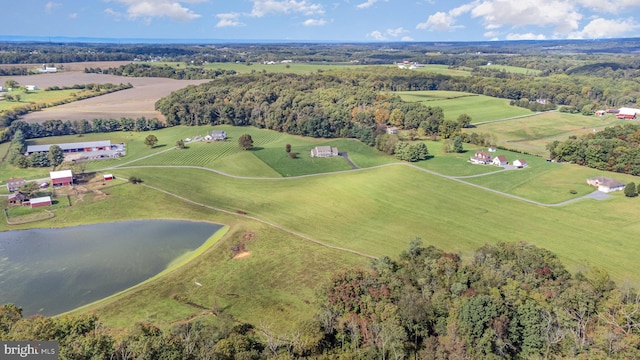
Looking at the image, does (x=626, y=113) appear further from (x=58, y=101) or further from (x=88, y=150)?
(x=58, y=101)

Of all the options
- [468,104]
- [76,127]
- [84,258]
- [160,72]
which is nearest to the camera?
[84,258]

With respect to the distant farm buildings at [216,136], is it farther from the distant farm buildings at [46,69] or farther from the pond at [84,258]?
→ the distant farm buildings at [46,69]

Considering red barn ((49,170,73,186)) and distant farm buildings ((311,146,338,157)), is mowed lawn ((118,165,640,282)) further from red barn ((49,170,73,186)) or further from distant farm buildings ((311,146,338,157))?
distant farm buildings ((311,146,338,157))

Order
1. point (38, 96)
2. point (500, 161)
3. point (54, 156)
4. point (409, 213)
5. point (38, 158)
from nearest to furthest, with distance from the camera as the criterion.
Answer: point (409, 213), point (38, 158), point (54, 156), point (500, 161), point (38, 96)

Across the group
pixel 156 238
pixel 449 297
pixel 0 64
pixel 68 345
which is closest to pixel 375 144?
pixel 156 238

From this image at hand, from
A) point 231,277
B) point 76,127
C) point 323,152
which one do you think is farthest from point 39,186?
point 323,152

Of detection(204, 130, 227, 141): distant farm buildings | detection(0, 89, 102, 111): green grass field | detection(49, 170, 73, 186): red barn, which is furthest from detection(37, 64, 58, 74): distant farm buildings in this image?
detection(49, 170, 73, 186): red barn

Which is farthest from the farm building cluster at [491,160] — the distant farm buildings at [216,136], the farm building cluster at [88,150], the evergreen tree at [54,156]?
the evergreen tree at [54,156]
